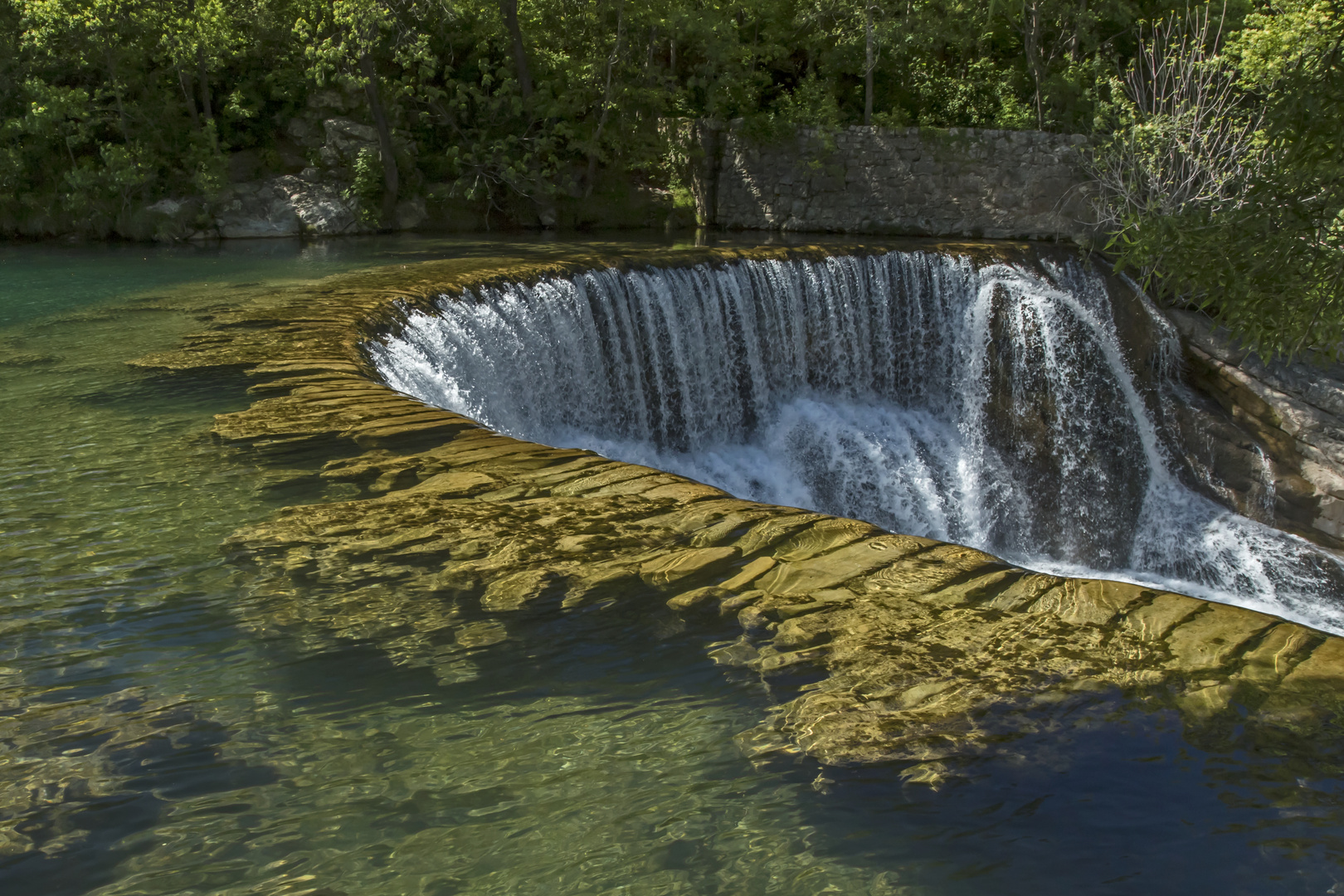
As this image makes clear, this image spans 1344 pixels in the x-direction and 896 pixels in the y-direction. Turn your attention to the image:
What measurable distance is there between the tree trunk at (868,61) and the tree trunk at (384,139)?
8277mm

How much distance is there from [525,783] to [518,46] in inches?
685

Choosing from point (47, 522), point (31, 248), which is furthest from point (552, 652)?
point (31, 248)

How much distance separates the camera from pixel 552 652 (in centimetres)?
341

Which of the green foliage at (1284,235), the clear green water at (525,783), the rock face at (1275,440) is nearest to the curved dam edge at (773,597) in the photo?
the clear green water at (525,783)

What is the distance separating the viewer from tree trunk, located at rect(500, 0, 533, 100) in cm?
1797

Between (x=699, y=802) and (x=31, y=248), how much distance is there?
58.1ft

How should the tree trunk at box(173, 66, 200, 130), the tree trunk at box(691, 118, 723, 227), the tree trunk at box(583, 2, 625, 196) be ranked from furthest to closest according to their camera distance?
the tree trunk at box(691, 118, 723, 227) → the tree trunk at box(173, 66, 200, 130) → the tree trunk at box(583, 2, 625, 196)

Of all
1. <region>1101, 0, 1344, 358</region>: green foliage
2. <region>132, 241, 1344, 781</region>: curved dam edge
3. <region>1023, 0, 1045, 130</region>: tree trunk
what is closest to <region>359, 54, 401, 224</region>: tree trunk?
<region>1023, 0, 1045, 130</region>: tree trunk

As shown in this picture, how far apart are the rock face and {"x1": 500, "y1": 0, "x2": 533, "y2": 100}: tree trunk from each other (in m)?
12.0

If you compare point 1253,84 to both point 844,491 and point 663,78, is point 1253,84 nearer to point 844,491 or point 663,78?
point 844,491

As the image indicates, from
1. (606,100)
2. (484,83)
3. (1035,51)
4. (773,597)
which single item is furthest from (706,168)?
(773,597)

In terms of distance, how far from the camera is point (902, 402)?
40.8 feet

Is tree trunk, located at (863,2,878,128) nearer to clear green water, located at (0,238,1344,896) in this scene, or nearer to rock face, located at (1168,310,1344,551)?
rock face, located at (1168,310,1344,551)

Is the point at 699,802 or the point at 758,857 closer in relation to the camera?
the point at 758,857
